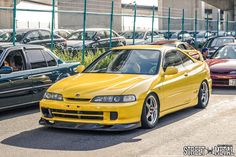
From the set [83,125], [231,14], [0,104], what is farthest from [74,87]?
[231,14]

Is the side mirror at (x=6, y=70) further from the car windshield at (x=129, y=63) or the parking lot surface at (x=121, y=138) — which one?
the car windshield at (x=129, y=63)

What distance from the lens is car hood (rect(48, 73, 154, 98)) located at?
7.89 m

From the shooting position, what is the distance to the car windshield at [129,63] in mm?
8930

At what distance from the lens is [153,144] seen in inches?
288

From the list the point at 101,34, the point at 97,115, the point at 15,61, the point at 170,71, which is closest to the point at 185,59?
the point at 170,71

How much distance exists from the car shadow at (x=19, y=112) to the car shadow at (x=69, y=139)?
4.93 ft

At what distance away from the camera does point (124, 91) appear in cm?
789

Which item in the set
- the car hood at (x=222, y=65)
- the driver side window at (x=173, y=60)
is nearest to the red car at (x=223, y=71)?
the car hood at (x=222, y=65)

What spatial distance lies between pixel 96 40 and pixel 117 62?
1145cm

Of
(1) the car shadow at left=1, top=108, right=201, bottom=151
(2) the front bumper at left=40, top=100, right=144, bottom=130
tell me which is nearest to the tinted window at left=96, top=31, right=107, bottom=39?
(1) the car shadow at left=1, top=108, right=201, bottom=151

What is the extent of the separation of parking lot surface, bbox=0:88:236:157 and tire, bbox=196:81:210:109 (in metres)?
0.61

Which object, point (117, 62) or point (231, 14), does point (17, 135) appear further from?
point (231, 14)

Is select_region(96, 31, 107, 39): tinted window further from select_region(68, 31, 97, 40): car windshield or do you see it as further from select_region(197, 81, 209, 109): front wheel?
select_region(197, 81, 209, 109): front wheel

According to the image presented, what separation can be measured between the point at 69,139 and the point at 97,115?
0.57 meters
